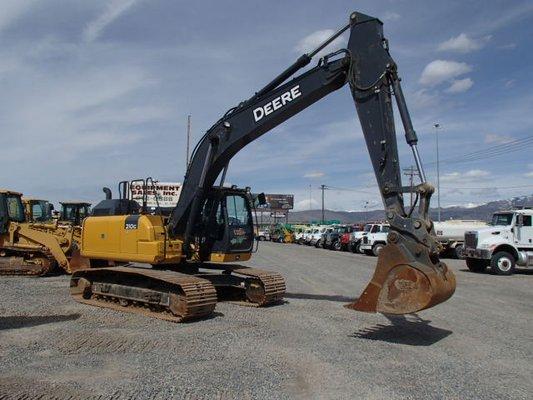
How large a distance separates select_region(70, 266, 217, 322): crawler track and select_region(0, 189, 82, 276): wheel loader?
480 cm

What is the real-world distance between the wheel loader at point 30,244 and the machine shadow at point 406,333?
10.5 metres

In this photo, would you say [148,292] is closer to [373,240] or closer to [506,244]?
[506,244]

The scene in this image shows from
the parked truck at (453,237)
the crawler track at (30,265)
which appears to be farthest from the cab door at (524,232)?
the crawler track at (30,265)

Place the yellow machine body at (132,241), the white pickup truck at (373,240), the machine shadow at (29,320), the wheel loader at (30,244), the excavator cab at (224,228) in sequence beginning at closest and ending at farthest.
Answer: the machine shadow at (29,320)
the yellow machine body at (132,241)
the excavator cab at (224,228)
the wheel loader at (30,244)
the white pickup truck at (373,240)

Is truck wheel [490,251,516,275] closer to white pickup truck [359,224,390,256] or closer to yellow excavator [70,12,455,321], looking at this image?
white pickup truck [359,224,390,256]

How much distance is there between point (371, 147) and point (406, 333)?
3068 millimetres

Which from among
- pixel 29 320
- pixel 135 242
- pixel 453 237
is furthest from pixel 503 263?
pixel 29 320

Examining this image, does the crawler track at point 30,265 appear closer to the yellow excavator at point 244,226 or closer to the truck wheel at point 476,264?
the yellow excavator at point 244,226

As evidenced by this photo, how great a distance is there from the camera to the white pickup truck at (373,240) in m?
33.6

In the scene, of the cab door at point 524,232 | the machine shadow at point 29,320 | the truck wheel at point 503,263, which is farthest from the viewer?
the cab door at point 524,232

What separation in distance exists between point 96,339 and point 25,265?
10200 millimetres

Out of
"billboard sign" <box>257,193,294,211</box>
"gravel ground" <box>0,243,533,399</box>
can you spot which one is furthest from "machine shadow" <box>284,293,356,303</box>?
"billboard sign" <box>257,193,294,211</box>

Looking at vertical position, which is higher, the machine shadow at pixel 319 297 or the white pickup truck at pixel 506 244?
the white pickup truck at pixel 506 244

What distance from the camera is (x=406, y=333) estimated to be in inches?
348
